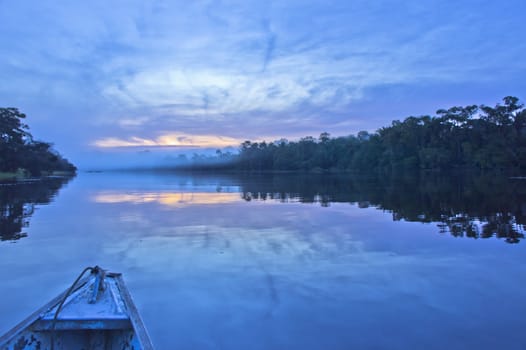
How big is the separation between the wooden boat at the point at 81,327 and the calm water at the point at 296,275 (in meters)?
0.72

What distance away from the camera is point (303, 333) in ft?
15.8

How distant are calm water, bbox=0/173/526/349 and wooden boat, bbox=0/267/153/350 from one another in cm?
72

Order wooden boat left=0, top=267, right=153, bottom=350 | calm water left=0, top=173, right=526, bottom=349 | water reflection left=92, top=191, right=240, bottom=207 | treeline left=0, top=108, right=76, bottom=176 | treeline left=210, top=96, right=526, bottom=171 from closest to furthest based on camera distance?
wooden boat left=0, top=267, right=153, bottom=350 → calm water left=0, top=173, right=526, bottom=349 → water reflection left=92, top=191, right=240, bottom=207 → treeline left=0, top=108, right=76, bottom=176 → treeline left=210, top=96, right=526, bottom=171

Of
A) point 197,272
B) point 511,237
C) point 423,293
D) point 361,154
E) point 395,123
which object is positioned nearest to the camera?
point 423,293

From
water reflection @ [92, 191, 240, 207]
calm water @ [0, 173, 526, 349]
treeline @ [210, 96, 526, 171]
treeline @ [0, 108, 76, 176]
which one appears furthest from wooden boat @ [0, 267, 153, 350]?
treeline @ [210, 96, 526, 171]

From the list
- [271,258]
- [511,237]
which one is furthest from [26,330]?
[511,237]

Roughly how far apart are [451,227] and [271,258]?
21.3ft

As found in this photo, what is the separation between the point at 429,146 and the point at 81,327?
88423 millimetres

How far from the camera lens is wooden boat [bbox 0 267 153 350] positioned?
147 inches

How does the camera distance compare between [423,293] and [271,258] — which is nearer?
[423,293]

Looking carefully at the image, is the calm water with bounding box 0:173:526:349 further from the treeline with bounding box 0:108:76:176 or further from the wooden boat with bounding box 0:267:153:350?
the treeline with bounding box 0:108:76:176

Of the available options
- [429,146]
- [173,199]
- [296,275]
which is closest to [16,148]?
[173,199]

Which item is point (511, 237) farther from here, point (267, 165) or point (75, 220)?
Answer: point (267, 165)

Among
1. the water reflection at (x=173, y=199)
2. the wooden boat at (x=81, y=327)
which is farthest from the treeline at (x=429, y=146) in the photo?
the wooden boat at (x=81, y=327)
